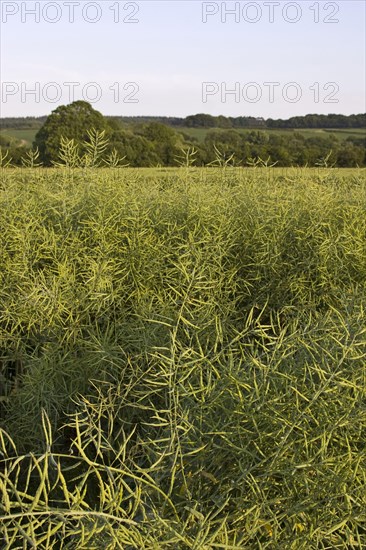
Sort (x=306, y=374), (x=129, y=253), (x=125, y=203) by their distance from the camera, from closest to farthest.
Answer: (x=306, y=374)
(x=129, y=253)
(x=125, y=203)

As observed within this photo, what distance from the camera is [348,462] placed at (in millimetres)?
895

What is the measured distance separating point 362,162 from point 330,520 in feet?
19.4

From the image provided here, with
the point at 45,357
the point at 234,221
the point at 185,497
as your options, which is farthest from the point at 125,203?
the point at 185,497

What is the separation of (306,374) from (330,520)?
0.24 meters

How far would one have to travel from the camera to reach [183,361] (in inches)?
46.8

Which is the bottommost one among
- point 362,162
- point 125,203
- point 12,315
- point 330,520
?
point 330,520

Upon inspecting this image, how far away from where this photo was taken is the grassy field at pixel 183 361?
0.85 meters

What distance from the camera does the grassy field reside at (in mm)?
848

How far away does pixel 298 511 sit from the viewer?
859mm

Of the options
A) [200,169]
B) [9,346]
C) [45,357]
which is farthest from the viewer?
[200,169]

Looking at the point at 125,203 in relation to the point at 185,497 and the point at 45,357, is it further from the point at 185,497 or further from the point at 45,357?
the point at 185,497

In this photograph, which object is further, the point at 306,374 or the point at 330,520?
the point at 306,374

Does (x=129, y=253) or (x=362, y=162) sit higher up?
(x=362, y=162)

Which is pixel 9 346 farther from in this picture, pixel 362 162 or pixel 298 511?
pixel 362 162
